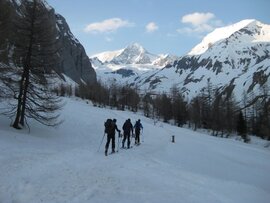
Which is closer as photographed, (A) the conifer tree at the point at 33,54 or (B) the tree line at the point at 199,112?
(A) the conifer tree at the point at 33,54

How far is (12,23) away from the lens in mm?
28688

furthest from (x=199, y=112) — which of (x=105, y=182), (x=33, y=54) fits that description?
(x=105, y=182)

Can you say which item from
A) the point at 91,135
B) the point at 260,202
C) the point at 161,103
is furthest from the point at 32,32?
the point at 161,103

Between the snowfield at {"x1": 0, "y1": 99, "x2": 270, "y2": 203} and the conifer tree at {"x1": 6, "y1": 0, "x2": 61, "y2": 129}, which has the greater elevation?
the conifer tree at {"x1": 6, "y1": 0, "x2": 61, "y2": 129}

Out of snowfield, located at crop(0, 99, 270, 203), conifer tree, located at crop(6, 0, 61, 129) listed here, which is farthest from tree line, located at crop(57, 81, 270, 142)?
snowfield, located at crop(0, 99, 270, 203)

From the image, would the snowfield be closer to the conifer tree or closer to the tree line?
the conifer tree

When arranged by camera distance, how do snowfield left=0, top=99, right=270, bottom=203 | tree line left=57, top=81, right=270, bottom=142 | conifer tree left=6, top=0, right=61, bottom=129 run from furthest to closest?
tree line left=57, top=81, right=270, bottom=142
conifer tree left=6, top=0, right=61, bottom=129
snowfield left=0, top=99, right=270, bottom=203

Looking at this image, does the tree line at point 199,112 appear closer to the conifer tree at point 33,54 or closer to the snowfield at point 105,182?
the conifer tree at point 33,54

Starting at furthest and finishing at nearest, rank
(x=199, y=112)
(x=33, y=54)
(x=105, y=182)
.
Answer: (x=199, y=112) → (x=33, y=54) → (x=105, y=182)

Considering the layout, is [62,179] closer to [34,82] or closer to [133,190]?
[133,190]

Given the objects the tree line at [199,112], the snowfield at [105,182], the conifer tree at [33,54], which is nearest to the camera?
the snowfield at [105,182]

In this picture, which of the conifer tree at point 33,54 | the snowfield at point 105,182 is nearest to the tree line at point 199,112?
the conifer tree at point 33,54

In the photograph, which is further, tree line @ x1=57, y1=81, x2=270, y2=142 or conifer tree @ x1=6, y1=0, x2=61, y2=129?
tree line @ x1=57, y1=81, x2=270, y2=142

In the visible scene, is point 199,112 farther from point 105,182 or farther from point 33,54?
point 105,182
